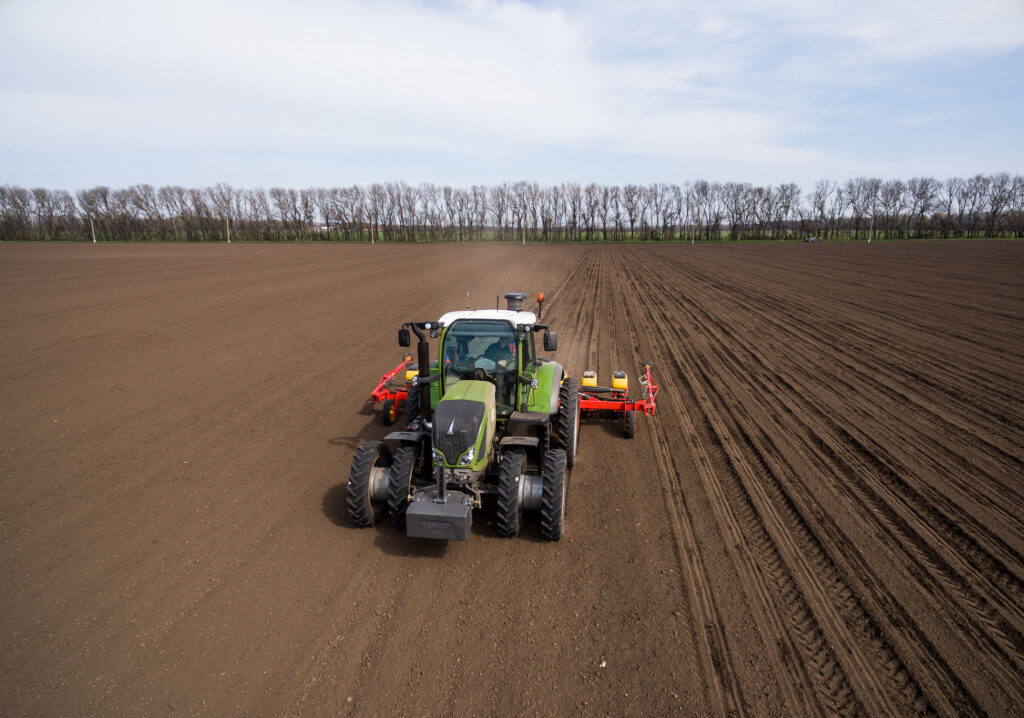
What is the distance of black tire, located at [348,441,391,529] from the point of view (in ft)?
17.6

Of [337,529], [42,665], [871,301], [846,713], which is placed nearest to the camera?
[846,713]

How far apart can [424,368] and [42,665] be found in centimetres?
385

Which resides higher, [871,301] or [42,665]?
Result: [871,301]

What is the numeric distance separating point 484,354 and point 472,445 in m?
1.48

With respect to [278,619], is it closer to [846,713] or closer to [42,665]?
[42,665]

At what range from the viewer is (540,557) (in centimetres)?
521

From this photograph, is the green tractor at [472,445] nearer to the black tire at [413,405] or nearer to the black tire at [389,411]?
the black tire at [413,405]

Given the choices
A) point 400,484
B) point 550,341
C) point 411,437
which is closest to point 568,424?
point 550,341

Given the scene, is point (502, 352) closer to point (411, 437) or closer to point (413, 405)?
point (411, 437)

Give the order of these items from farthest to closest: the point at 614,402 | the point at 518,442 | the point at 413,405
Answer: the point at 614,402 → the point at 413,405 → the point at 518,442

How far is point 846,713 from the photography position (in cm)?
361

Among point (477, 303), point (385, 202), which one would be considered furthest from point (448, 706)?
point (385, 202)

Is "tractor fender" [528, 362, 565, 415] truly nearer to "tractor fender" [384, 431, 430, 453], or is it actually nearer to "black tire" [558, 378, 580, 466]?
"black tire" [558, 378, 580, 466]

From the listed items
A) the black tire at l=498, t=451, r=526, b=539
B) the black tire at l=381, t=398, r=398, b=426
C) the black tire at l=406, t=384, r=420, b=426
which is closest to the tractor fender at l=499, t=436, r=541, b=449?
the black tire at l=498, t=451, r=526, b=539
